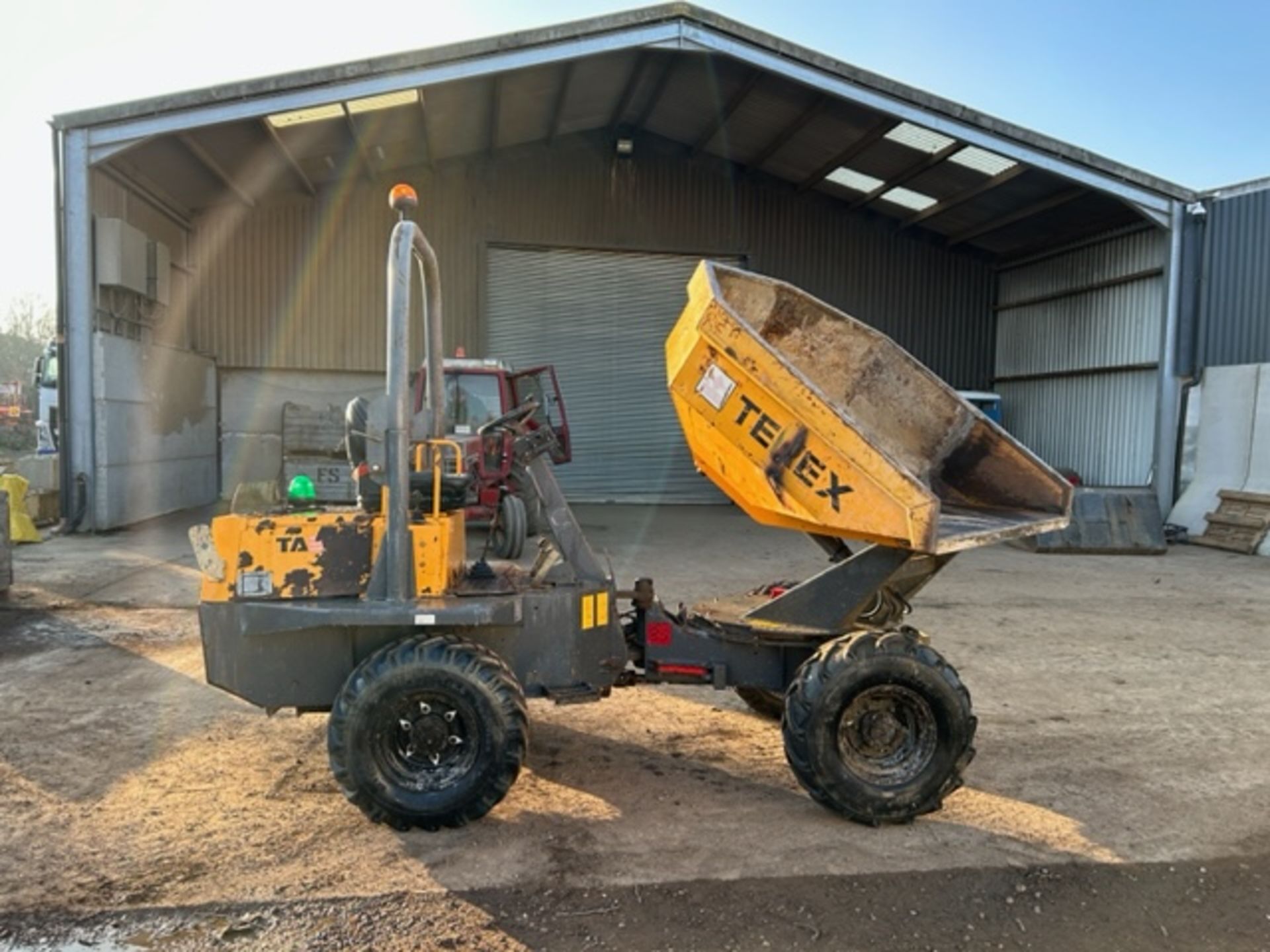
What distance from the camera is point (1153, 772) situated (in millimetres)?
4895

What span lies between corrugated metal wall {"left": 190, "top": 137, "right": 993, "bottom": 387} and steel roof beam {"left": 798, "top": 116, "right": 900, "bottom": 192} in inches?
38.2

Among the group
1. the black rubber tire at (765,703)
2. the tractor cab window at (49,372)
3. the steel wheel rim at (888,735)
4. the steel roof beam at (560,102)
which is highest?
the steel roof beam at (560,102)

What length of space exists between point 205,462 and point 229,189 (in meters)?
5.38

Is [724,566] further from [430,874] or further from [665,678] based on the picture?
[430,874]

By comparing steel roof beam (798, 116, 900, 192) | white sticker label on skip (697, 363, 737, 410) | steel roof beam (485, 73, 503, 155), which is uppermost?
steel roof beam (485, 73, 503, 155)

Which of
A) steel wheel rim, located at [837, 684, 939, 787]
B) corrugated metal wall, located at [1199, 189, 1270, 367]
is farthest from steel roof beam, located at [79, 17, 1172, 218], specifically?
steel wheel rim, located at [837, 684, 939, 787]

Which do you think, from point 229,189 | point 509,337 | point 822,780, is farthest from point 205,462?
point 822,780

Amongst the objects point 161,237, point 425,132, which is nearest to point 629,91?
point 425,132

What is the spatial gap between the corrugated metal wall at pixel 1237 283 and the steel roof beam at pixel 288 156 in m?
15.8

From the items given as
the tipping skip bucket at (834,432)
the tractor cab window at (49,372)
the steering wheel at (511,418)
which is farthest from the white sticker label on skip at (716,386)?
the tractor cab window at (49,372)

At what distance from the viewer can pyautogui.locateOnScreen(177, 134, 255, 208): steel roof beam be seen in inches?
570

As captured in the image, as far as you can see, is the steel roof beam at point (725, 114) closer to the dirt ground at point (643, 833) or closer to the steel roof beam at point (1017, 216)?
the steel roof beam at point (1017, 216)

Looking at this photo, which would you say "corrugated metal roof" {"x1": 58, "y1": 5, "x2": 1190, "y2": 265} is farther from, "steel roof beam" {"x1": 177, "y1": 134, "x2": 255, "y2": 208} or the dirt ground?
the dirt ground

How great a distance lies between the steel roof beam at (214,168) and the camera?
1448cm
